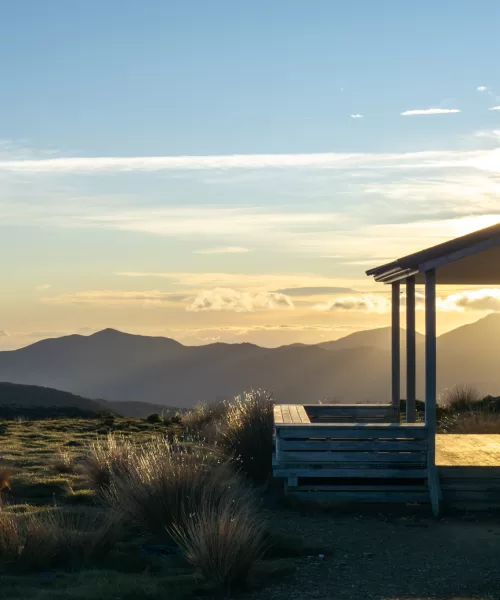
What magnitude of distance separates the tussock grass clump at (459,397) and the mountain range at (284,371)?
95.9m

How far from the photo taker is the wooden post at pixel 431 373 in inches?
440

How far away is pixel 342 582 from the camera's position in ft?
26.6

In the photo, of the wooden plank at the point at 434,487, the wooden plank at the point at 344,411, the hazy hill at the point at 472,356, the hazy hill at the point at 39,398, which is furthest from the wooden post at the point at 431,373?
the hazy hill at the point at 472,356

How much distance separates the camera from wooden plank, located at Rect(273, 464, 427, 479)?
→ 37.4 feet

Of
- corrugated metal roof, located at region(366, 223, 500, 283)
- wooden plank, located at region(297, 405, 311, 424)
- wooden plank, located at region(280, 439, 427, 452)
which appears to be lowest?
wooden plank, located at region(280, 439, 427, 452)

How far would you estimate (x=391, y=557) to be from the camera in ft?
29.6

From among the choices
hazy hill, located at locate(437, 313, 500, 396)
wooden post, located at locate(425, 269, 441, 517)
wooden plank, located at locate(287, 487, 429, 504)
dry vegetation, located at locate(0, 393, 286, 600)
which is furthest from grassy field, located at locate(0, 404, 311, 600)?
hazy hill, located at locate(437, 313, 500, 396)

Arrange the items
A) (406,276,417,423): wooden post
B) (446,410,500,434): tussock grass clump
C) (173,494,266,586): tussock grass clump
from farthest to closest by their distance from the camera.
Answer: (446,410,500,434): tussock grass clump < (406,276,417,423): wooden post < (173,494,266,586): tussock grass clump

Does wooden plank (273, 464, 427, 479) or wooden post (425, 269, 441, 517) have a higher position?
wooden post (425, 269, 441, 517)

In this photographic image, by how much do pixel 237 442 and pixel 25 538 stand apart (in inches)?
216

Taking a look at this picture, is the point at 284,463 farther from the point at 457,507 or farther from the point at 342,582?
the point at 342,582

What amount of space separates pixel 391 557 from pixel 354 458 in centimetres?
247

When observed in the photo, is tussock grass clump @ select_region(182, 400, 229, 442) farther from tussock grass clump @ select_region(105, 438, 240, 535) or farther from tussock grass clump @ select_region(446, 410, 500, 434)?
tussock grass clump @ select_region(105, 438, 240, 535)

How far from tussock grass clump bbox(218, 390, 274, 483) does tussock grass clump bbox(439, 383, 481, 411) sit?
8118 millimetres
